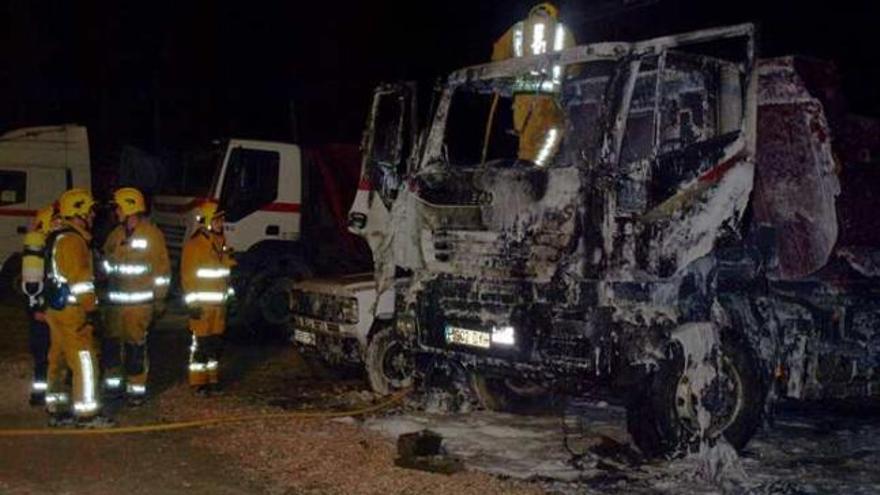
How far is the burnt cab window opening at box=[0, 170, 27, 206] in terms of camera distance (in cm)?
1526

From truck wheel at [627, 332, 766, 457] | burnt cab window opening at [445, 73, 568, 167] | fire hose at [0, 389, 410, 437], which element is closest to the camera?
truck wheel at [627, 332, 766, 457]

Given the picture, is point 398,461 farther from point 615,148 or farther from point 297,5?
point 297,5

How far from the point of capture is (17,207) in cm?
1527

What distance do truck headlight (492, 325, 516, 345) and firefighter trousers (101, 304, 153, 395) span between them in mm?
3079

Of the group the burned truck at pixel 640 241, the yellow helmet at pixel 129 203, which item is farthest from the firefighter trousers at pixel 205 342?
the burned truck at pixel 640 241

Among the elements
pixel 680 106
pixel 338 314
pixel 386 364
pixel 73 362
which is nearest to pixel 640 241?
pixel 680 106

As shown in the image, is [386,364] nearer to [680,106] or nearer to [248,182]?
[680,106]

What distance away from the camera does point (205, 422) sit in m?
7.27

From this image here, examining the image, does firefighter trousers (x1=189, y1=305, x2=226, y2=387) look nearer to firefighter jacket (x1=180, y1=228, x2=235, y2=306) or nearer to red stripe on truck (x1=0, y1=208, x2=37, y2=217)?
firefighter jacket (x1=180, y1=228, x2=235, y2=306)

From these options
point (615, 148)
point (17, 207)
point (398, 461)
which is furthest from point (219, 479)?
point (17, 207)

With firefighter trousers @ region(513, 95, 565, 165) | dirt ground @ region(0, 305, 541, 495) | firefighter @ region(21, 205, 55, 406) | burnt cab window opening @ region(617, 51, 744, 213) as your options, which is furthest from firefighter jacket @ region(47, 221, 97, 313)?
burnt cab window opening @ region(617, 51, 744, 213)

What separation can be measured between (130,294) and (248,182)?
4.79 meters

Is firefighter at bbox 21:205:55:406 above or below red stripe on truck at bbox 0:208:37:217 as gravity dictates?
below

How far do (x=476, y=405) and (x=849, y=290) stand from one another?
2965 millimetres
